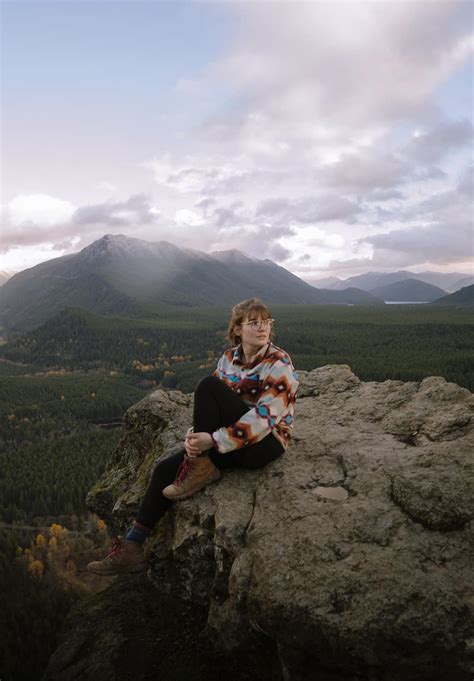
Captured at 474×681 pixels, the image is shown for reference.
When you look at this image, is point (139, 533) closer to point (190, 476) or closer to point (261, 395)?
point (190, 476)

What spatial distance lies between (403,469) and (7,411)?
135 m

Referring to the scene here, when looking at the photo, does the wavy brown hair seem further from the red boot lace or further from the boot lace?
the red boot lace

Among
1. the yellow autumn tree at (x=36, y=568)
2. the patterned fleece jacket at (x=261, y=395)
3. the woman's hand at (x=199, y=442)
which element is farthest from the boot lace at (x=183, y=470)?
the yellow autumn tree at (x=36, y=568)

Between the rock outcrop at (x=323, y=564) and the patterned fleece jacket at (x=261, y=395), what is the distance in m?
1.02

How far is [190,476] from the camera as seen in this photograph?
21.9ft

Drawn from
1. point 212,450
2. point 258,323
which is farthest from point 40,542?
point 258,323

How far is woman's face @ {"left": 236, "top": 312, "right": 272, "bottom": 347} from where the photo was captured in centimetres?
675

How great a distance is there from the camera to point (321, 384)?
1161cm

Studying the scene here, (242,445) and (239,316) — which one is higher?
(239,316)

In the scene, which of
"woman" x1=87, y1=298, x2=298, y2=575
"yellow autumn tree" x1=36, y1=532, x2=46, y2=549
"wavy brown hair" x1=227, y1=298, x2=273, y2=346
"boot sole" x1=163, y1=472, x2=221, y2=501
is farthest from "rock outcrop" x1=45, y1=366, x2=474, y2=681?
"yellow autumn tree" x1=36, y1=532, x2=46, y2=549

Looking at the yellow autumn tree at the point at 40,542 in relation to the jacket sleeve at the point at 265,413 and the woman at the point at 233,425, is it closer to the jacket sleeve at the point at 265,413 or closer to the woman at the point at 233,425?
the woman at the point at 233,425

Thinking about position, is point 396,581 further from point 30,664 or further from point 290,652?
point 30,664

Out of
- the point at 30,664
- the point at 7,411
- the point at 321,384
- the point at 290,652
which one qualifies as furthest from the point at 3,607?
the point at 7,411

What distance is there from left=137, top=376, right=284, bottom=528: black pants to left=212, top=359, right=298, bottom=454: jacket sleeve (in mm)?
245
